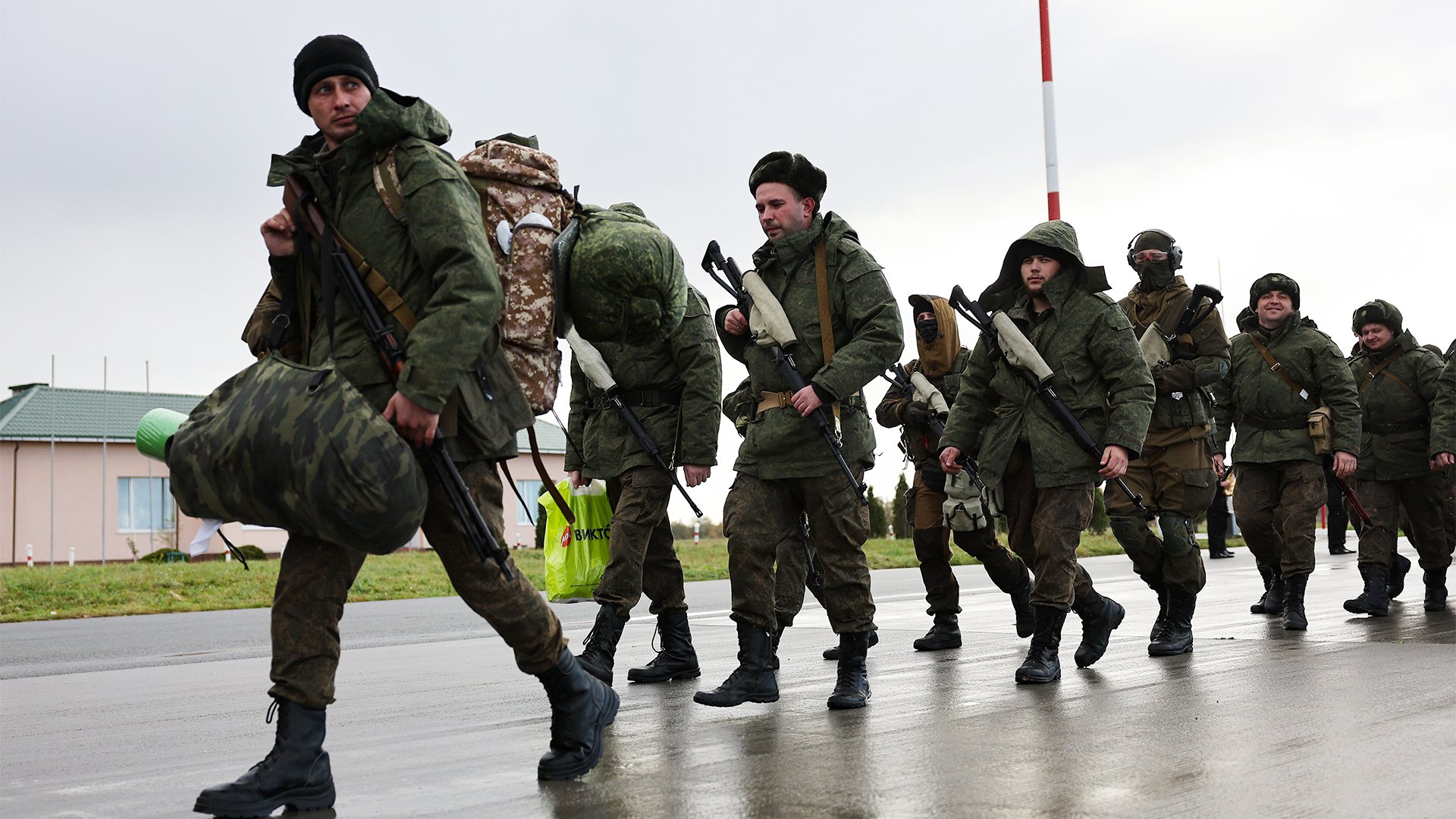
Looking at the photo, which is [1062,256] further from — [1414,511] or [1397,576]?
[1397,576]

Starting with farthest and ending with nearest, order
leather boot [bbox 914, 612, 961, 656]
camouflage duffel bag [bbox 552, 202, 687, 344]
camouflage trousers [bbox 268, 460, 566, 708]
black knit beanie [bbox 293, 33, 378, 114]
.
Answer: leather boot [bbox 914, 612, 961, 656], camouflage duffel bag [bbox 552, 202, 687, 344], black knit beanie [bbox 293, 33, 378, 114], camouflage trousers [bbox 268, 460, 566, 708]

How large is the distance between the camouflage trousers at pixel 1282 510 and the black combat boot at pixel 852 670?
4.38 m

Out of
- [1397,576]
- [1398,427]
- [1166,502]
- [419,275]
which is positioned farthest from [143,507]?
[419,275]

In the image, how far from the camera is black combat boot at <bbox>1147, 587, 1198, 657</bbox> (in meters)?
7.69

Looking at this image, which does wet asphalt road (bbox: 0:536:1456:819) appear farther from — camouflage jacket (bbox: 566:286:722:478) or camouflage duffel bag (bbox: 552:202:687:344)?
camouflage duffel bag (bbox: 552:202:687:344)

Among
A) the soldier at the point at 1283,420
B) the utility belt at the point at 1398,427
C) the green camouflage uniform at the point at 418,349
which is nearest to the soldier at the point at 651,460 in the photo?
the green camouflage uniform at the point at 418,349

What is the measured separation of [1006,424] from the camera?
7.00 metres

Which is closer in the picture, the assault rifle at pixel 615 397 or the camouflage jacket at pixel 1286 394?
the assault rifle at pixel 615 397

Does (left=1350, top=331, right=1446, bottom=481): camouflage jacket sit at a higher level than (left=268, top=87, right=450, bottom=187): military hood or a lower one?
lower

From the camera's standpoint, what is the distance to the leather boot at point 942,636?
8.32 metres

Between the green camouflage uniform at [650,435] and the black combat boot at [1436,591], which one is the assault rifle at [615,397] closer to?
the green camouflage uniform at [650,435]

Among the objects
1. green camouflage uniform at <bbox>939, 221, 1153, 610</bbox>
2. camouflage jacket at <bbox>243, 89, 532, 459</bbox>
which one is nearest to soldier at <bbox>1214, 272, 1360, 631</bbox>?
green camouflage uniform at <bbox>939, 221, 1153, 610</bbox>

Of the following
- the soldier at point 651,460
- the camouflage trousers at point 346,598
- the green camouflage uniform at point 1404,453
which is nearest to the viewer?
the camouflage trousers at point 346,598

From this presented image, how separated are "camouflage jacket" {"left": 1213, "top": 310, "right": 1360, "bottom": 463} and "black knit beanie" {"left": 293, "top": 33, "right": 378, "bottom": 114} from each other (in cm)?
675
